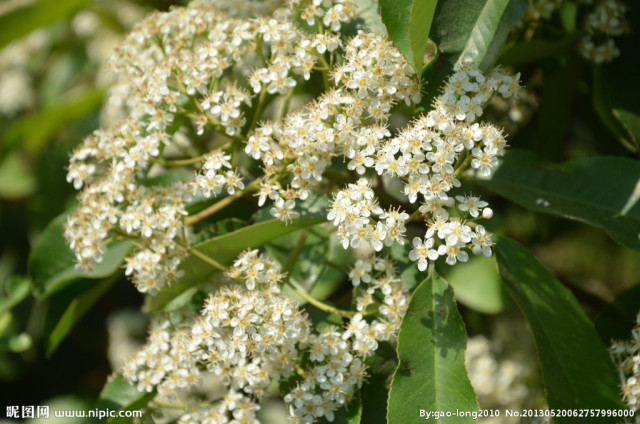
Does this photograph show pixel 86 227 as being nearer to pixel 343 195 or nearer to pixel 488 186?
pixel 343 195

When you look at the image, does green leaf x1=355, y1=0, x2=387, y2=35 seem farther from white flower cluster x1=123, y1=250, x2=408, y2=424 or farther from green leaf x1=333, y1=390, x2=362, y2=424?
green leaf x1=333, y1=390, x2=362, y2=424

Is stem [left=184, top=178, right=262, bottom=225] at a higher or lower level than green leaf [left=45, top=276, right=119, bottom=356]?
higher

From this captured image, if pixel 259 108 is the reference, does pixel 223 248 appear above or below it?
below

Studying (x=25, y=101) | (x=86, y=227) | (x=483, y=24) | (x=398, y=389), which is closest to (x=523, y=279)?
(x=398, y=389)

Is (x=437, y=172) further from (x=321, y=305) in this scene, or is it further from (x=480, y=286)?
(x=480, y=286)

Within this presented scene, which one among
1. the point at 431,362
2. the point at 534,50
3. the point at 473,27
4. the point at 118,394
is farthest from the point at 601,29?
the point at 118,394

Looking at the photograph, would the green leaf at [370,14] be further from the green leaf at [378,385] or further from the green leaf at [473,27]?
the green leaf at [378,385]

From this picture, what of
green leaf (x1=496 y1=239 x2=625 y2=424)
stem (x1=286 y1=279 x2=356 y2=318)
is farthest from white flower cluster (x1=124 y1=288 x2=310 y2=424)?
green leaf (x1=496 y1=239 x2=625 y2=424)
